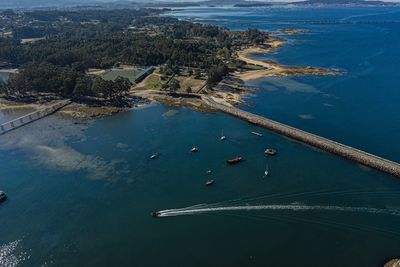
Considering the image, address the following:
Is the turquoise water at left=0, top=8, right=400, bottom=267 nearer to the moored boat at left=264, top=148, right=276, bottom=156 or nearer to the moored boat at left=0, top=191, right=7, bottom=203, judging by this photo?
the moored boat at left=0, top=191, right=7, bottom=203

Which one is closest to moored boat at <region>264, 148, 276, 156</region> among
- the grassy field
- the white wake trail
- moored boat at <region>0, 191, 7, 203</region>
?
the white wake trail

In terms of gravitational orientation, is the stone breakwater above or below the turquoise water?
above

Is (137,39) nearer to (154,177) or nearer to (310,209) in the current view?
(154,177)

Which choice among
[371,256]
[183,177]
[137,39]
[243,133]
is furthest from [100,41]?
[371,256]

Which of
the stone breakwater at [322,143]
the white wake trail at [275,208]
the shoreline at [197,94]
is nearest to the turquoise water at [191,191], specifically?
the white wake trail at [275,208]

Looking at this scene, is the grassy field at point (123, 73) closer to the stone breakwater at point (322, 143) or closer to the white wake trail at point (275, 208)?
the stone breakwater at point (322, 143)
